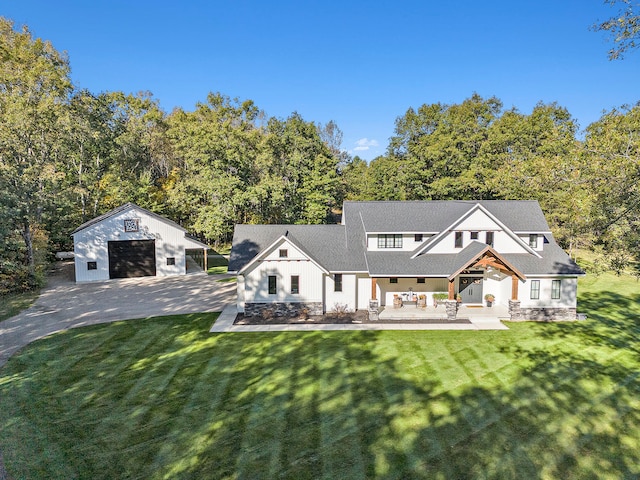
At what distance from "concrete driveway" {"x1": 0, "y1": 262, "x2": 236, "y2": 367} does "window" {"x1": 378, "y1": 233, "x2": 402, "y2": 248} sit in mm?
10329

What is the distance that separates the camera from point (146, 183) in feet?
143

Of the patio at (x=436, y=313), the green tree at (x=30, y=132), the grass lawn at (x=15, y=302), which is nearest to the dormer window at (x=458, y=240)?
the patio at (x=436, y=313)

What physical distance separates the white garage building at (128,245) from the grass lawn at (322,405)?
12593 mm

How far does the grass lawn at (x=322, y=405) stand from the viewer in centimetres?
951

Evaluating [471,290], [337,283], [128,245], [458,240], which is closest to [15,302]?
[128,245]

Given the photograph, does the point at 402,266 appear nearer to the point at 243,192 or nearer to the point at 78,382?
the point at 78,382

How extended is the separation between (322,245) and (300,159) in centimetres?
2359

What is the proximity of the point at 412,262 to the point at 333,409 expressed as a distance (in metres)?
11.5

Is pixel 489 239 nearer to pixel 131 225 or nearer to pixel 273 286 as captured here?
pixel 273 286

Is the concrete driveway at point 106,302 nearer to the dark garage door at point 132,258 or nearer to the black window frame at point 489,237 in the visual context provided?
the dark garage door at point 132,258

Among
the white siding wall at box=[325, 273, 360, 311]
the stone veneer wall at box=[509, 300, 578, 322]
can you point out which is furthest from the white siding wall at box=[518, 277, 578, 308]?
the white siding wall at box=[325, 273, 360, 311]

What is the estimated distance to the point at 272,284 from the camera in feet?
68.0

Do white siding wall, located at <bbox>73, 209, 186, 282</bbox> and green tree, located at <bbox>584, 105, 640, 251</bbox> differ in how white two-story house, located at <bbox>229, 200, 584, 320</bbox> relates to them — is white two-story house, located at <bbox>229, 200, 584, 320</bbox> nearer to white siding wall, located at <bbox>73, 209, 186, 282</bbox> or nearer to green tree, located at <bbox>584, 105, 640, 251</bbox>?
green tree, located at <bbox>584, 105, 640, 251</bbox>

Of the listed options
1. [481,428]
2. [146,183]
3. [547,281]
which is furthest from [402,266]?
[146,183]
